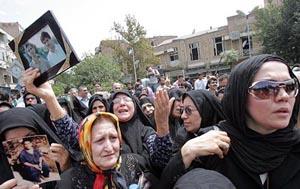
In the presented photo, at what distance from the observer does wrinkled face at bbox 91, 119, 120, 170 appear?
7.55 ft

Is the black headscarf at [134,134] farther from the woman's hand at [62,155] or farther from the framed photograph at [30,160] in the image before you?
the framed photograph at [30,160]

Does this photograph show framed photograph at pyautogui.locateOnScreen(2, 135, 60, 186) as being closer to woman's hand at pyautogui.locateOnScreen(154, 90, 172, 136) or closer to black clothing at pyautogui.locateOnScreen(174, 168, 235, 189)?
woman's hand at pyautogui.locateOnScreen(154, 90, 172, 136)

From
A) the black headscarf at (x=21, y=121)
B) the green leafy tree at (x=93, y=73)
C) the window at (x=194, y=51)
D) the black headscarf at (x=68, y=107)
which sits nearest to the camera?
the black headscarf at (x=21, y=121)

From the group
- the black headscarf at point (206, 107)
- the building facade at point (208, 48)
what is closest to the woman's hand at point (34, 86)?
the black headscarf at point (206, 107)

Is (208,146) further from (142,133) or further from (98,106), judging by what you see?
(98,106)

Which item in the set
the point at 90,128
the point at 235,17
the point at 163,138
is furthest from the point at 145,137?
the point at 235,17

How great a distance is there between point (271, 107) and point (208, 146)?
33cm

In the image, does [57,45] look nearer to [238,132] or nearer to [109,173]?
[109,173]

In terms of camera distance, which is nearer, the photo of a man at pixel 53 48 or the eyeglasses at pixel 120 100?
the photo of a man at pixel 53 48

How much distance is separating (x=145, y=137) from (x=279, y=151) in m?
1.73

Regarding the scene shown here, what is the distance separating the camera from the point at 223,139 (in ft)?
5.47

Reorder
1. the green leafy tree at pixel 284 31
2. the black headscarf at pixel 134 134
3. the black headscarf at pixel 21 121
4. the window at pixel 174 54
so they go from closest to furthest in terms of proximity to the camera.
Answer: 1. the black headscarf at pixel 21 121
2. the black headscarf at pixel 134 134
3. the green leafy tree at pixel 284 31
4. the window at pixel 174 54

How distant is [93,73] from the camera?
33656 millimetres

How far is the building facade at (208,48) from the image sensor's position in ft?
118
